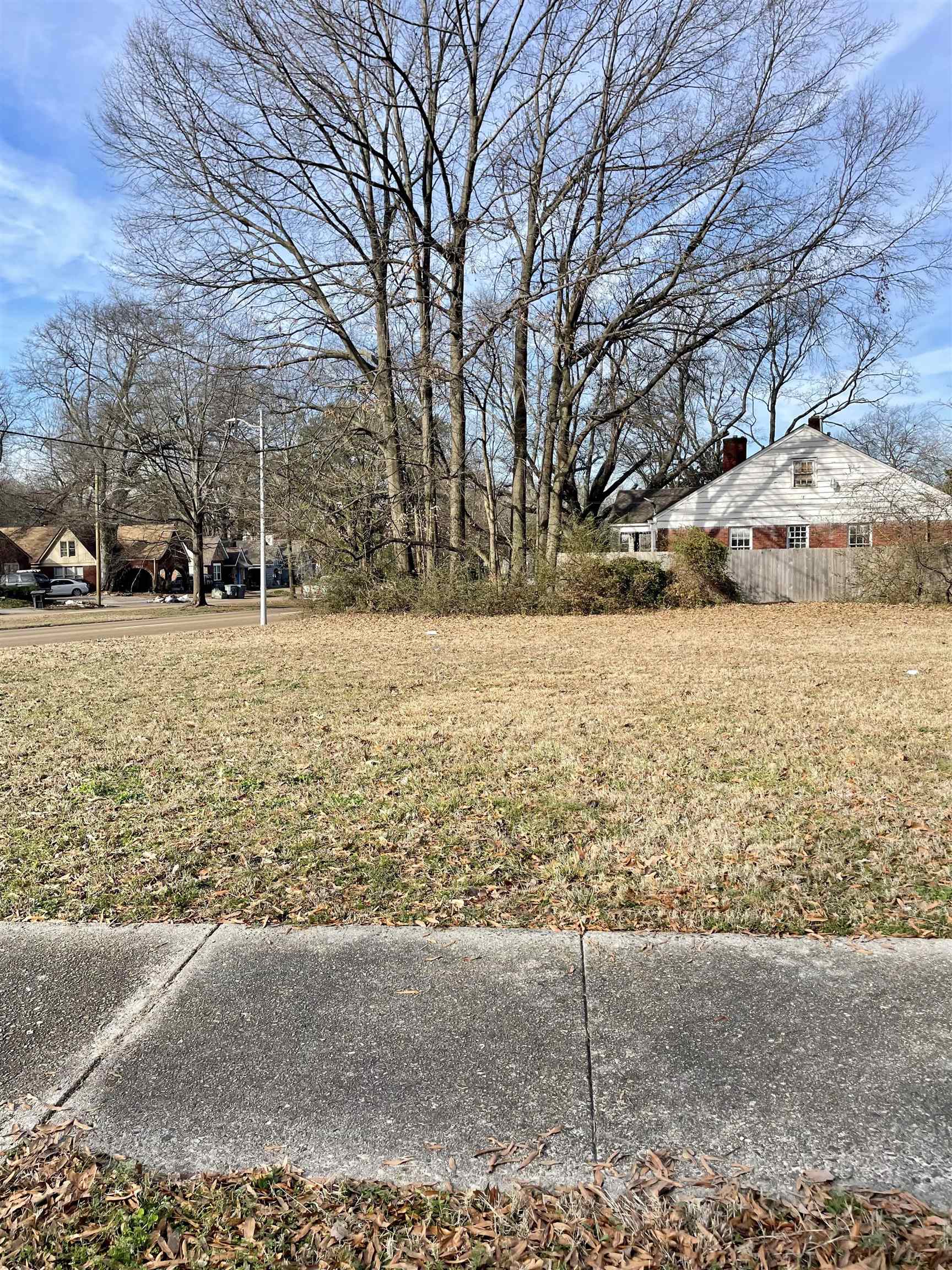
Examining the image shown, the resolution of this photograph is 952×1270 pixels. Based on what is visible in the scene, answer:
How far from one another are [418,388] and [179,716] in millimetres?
16380

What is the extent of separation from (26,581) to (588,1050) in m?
58.4

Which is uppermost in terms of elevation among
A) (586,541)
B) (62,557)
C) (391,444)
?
(391,444)

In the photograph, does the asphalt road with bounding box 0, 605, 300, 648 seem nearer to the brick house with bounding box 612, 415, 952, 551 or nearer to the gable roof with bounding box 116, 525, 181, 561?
the brick house with bounding box 612, 415, 952, 551

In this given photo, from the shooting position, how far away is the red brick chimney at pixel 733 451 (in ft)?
111

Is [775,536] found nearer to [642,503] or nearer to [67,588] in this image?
[642,503]

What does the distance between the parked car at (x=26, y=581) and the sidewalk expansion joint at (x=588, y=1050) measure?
50.8m

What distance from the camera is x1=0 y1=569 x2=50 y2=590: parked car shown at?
48.7m

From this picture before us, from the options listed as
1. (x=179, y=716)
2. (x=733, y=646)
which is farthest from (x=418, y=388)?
(x=179, y=716)

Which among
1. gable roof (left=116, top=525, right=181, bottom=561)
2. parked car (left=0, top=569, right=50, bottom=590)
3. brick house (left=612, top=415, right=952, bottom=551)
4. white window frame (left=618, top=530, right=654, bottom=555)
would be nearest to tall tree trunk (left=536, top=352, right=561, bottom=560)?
brick house (left=612, top=415, right=952, bottom=551)

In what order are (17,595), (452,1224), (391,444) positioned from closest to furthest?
(452,1224) → (391,444) → (17,595)

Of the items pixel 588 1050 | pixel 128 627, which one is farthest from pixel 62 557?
pixel 588 1050

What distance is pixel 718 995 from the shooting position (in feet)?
9.29

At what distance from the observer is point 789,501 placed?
99.5 ft

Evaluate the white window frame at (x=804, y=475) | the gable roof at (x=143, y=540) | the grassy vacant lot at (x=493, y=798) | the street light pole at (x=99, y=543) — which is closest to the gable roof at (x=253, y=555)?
the gable roof at (x=143, y=540)
